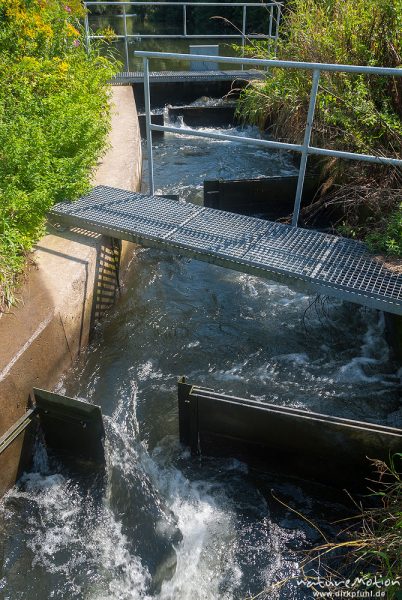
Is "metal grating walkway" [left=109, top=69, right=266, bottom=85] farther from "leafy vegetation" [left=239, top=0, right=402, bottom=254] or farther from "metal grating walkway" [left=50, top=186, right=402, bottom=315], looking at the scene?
"metal grating walkway" [left=50, top=186, right=402, bottom=315]

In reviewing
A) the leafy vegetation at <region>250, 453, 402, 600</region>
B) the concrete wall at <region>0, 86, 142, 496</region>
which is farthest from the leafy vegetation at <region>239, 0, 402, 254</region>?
the concrete wall at <region>0, 86, 142, 496</region>

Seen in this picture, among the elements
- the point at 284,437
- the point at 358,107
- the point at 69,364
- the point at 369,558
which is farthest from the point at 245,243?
the point at 369,558

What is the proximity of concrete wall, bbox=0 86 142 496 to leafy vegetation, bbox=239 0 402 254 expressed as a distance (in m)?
2.33

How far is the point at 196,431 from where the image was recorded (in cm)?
345

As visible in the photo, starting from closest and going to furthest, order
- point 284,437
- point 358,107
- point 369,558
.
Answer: point 369,558
point 284,437
point 358,107

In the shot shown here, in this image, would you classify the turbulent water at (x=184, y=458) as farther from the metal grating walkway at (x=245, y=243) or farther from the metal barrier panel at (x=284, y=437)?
the metal grating walkway at (x=245, y=243)

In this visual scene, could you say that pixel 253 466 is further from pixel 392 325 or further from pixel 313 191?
pixel 313 191

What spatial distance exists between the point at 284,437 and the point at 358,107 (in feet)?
10.6

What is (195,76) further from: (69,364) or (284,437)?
(284,437)

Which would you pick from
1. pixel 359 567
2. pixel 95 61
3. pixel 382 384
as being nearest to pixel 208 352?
pixel 382 384

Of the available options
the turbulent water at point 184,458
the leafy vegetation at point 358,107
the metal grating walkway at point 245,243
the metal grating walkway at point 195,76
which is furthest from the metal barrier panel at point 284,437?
the metal grating walkway at point 195,76

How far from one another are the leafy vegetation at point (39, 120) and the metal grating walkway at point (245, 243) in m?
0.39

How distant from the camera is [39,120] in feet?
16.0

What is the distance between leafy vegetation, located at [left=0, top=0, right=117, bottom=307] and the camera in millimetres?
3857
